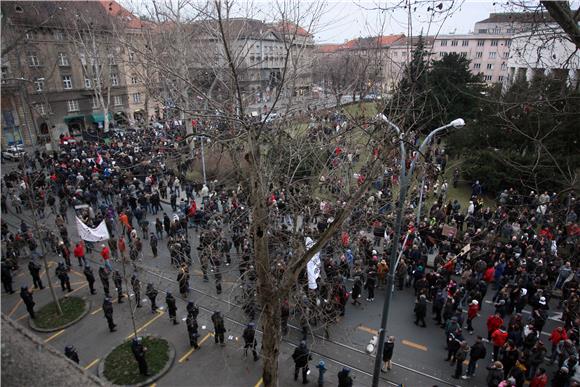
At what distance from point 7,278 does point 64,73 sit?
111ft

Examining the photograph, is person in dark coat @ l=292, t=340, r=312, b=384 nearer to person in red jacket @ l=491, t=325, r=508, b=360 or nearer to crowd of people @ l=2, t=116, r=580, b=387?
crowd of people @ l=2, t=116, r=580, b=387

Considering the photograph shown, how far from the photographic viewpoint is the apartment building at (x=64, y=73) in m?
31.8

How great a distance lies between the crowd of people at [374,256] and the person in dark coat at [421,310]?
0.11 feet

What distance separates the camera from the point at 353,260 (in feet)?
48.6

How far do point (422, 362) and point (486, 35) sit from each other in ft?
232

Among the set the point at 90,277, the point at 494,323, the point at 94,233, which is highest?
the point at 94,233

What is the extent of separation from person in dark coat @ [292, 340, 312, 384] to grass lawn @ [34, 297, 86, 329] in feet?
25.7

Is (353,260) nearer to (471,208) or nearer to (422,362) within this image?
(422,362)

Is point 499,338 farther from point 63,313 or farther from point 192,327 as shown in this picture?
point 63,313

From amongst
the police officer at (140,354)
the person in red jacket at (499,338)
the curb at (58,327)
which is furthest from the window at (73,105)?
the person in red jacket at (499,338)

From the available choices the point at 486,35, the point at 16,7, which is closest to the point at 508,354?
the point at 16,7

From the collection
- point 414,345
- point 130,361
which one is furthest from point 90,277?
point 414,345

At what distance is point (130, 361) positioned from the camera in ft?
35.0

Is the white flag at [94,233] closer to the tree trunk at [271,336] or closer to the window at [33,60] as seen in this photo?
the tree trunk at [271,336]
